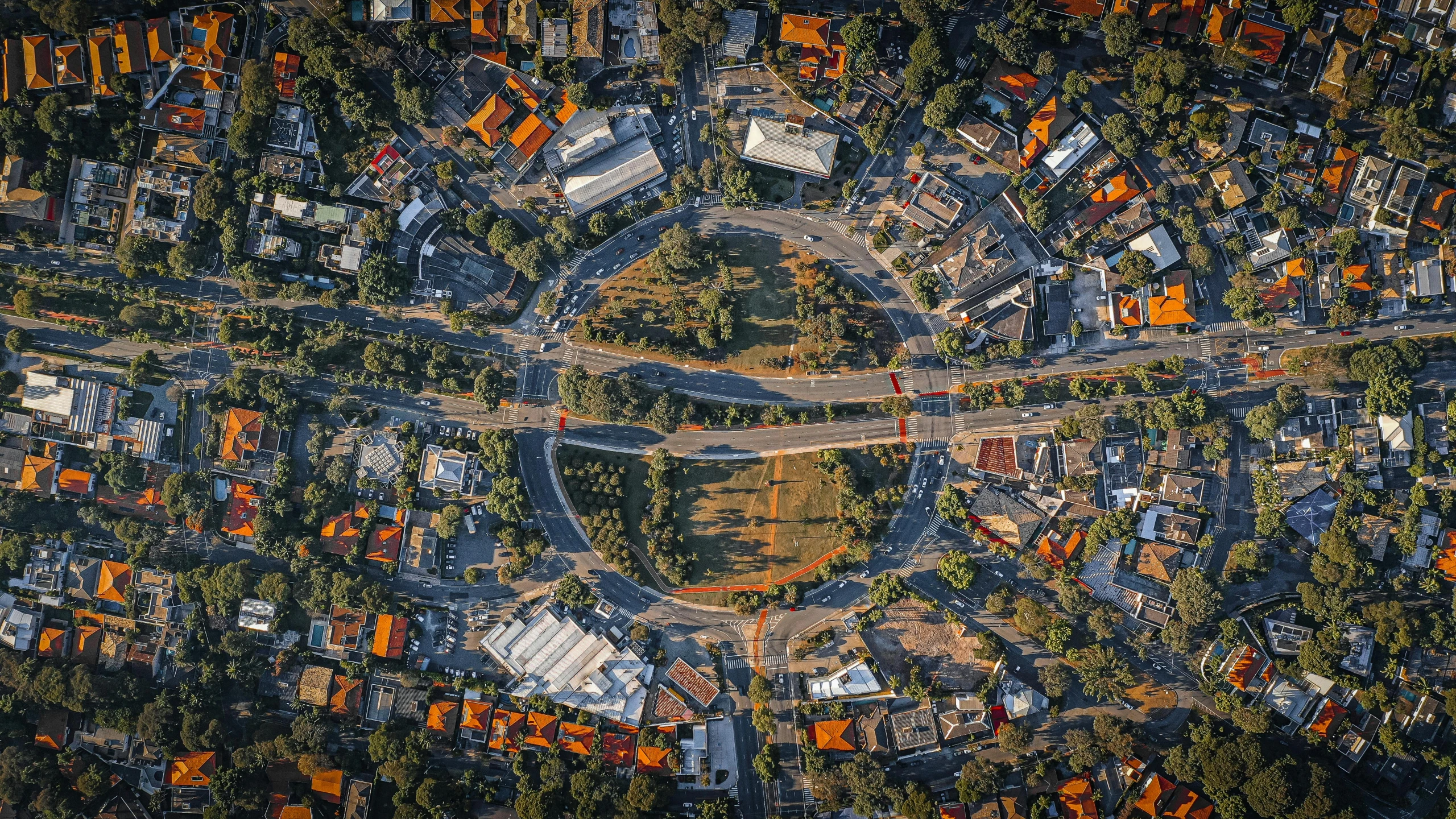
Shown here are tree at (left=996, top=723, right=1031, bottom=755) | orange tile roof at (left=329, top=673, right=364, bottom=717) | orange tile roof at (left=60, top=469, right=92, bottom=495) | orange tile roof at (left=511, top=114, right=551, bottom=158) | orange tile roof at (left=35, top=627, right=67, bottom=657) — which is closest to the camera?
tree at (left=996, top=723, right=1031, bottom=755)

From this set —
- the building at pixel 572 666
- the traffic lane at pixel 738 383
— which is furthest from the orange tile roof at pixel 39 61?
the building at pixel 572 666

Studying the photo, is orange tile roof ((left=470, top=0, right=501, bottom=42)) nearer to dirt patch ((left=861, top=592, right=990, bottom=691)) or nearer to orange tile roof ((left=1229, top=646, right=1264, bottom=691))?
dirt patch ((left=861, top=592, right=990, bottom=691))

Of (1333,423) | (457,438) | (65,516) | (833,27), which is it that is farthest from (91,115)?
(1333,423)

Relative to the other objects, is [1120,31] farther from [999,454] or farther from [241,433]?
[241,433]

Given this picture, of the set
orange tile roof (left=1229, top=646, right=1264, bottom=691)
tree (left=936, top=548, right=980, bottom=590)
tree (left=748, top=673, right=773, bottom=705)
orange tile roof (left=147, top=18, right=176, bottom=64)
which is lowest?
tree (left=748, top=673, right=773, bottom=705)

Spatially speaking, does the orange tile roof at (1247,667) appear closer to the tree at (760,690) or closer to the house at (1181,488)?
the house at (1181,488)

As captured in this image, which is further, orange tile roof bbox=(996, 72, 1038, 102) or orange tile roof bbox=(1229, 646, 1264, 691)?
orange tile roof bbox=(1229, 646, 1264, 691)

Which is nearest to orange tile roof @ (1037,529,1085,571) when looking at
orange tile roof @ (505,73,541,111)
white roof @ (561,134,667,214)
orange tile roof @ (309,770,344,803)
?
white roof @ (561,134,667,214)
